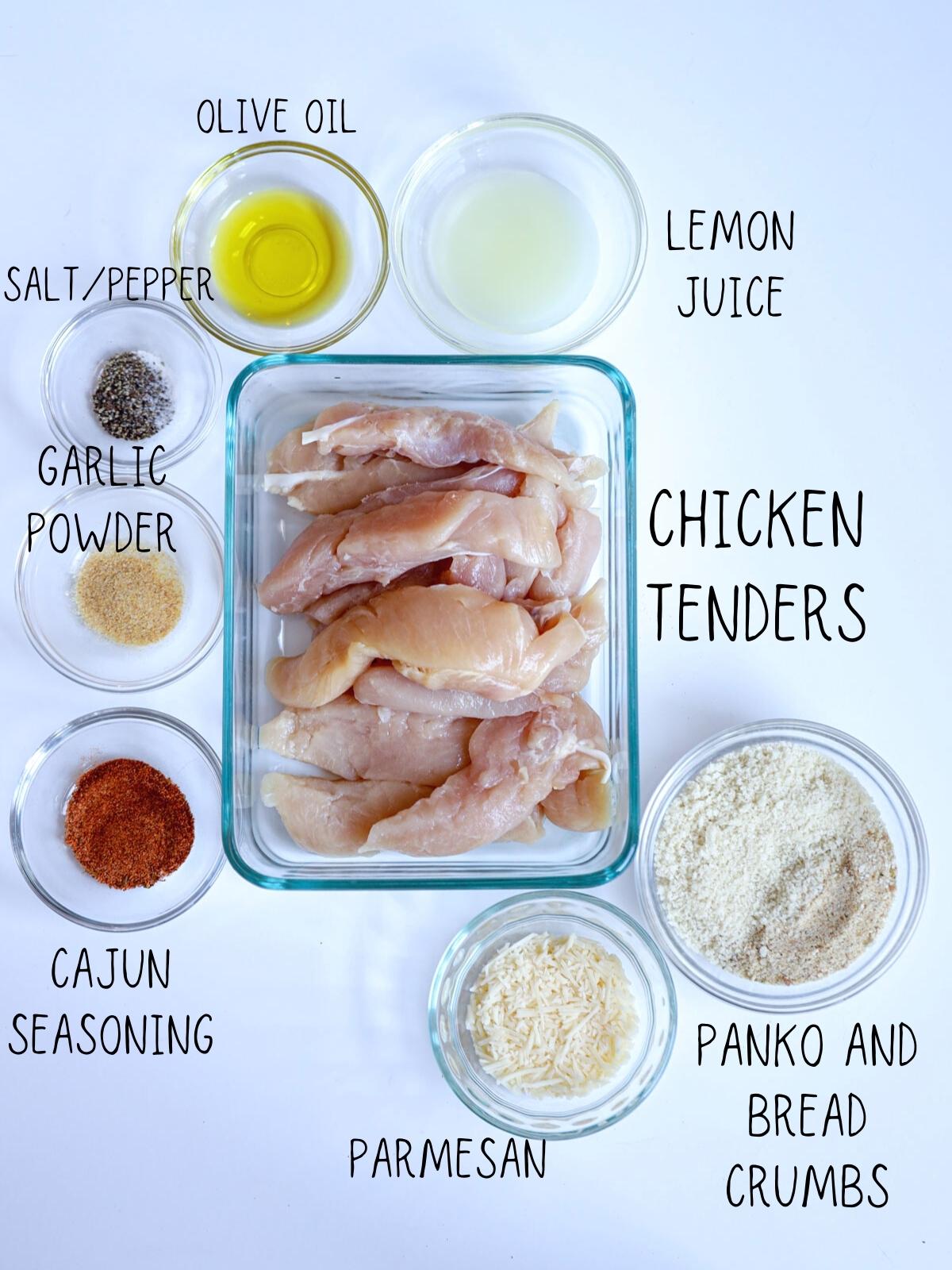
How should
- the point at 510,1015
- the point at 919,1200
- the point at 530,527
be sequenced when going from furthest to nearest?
1. the point at 919,1200
2. the point at 510,1015
3. the point at 530,527

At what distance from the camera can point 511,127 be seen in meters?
2.21

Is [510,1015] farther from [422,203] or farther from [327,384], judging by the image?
[422,203]

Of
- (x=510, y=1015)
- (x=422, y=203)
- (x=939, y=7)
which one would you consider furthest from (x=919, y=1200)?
(x=939, y=7)

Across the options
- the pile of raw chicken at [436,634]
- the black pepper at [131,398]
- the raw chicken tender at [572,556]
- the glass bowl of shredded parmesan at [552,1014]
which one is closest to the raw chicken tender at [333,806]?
the pile of raw chicken at [436,634]

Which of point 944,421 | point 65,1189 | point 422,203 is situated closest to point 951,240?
point 944,421

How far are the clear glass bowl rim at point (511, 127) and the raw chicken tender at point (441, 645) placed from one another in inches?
23.8

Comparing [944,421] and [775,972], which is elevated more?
[944,421]

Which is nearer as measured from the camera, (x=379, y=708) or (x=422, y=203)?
(x=379, y=708)

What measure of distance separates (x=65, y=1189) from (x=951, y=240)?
283cm

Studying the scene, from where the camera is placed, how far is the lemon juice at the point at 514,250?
7.26 feet

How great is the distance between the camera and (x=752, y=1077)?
218 centimetres

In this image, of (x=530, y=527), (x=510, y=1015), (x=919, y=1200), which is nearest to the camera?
(x=530, y=527)

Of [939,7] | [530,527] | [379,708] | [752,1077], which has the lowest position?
[752,1077]

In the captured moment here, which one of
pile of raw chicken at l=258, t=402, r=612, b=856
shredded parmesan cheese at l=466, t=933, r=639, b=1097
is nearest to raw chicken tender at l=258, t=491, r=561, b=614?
pile of raw chicken at l=258, t=402, r=612, b=856
